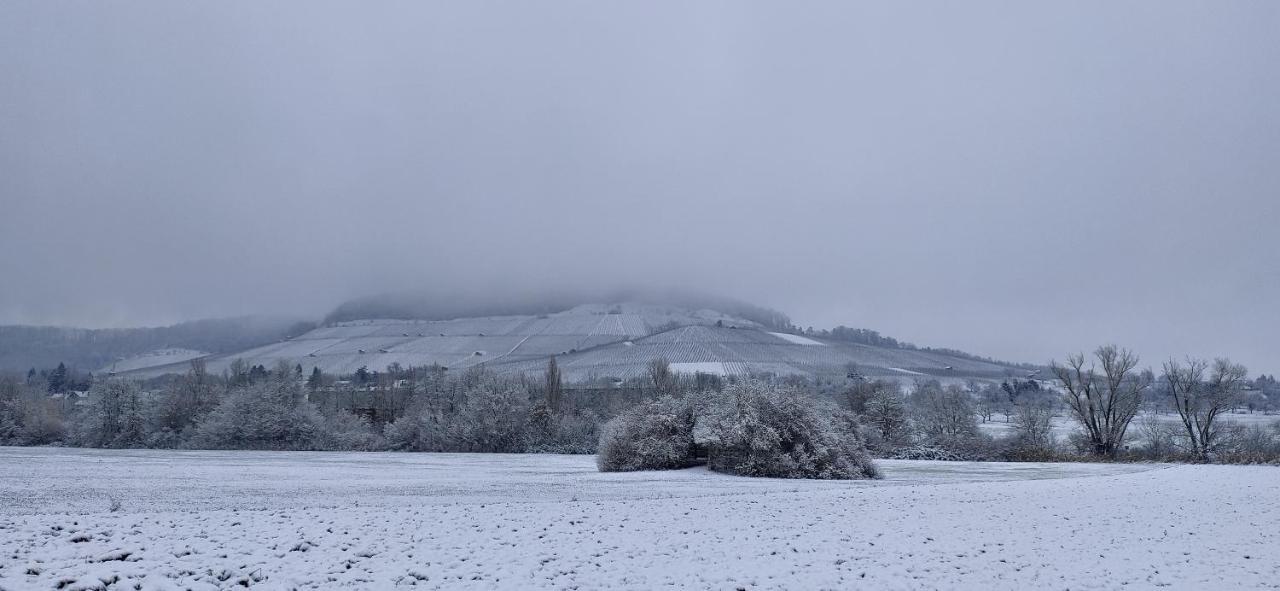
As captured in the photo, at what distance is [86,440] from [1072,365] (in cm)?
10430

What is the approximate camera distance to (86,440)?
72438 millimetres

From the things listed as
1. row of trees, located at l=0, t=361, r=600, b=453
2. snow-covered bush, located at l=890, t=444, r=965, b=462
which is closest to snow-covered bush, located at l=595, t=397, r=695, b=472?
snow-covered bush, located at l=890, t=444, r=965, b=462

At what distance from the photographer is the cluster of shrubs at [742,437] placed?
41594 millimetres

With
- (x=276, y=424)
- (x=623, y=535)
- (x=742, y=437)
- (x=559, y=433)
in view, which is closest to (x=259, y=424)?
(x=276, y=424)

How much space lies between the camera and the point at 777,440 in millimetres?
41781

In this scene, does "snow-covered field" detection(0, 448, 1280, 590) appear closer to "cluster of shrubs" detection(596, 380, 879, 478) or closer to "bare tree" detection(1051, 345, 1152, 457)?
"cluster of shrubs" detection(596, 380, 879, 478)

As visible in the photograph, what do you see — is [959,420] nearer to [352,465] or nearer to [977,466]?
[977,466]

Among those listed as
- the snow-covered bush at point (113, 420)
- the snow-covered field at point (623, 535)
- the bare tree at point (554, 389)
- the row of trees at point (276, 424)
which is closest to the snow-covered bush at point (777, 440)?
the snow-covered field at point (623, 535)

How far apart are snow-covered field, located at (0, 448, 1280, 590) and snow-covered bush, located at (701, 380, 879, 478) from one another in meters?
10.2

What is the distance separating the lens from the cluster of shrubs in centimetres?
4159

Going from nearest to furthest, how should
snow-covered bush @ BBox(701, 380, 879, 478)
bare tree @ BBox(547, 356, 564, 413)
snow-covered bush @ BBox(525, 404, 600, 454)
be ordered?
snow-covered bush @ BBox(701, 380, 879, 478)
snow-covered bush @ BBox(525, 404, 600, 454)
bare tree @ BBox(547, 356, 564, 413)

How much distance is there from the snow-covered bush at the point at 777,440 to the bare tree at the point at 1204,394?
41369 millimetres

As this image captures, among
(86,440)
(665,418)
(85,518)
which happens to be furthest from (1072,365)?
(86,440)

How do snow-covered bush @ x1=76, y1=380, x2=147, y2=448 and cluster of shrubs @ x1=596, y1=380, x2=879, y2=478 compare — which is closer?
cluster of shrubs @ x1=596, y1=380, x2=879, y2=478
